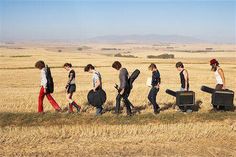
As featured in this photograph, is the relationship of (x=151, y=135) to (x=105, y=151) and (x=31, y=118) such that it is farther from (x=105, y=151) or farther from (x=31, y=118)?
(x=31, y=118)

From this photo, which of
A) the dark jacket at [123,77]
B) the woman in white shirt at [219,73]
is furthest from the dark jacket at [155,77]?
the woman in white shirt at [219,73]

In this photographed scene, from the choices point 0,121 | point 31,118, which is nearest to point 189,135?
point 31,118

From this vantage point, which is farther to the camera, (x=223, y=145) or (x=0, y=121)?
(x=0, y=121)

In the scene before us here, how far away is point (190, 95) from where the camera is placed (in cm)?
1404

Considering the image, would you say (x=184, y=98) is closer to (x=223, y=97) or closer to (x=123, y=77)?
(x=223, y=97)

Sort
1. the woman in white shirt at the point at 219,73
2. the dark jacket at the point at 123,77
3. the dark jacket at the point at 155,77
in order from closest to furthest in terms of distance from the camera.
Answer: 1. the dark jacket at the point at 123,77
2. the dark jacket at the point at 155,77
3. the woman in white shirt at the point at 219,73

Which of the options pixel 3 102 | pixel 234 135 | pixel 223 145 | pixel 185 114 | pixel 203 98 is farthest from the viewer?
pixel 203 98

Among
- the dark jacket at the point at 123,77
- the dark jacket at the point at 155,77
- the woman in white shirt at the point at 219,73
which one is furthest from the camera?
the woman in white shirt at the point at 219,73

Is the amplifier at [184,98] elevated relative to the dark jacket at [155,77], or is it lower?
lower

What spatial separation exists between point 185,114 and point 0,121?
6042 millimetres

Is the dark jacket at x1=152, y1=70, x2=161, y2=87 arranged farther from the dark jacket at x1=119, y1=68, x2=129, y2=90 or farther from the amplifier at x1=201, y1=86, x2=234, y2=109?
the amplifier at x1=201, y1=86, x2=234, y2=109

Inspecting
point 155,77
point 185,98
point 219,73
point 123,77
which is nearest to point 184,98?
point 185,98

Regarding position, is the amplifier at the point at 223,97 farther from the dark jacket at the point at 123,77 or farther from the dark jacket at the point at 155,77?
the dark jacket at the point at 123,77

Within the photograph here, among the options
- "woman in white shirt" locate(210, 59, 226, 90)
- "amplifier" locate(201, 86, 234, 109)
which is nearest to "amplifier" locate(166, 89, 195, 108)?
"amplifier" locate(201, 86, 234, 109)
